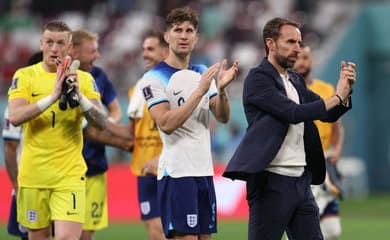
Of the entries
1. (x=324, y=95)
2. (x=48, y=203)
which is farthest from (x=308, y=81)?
(x=48, y=203)

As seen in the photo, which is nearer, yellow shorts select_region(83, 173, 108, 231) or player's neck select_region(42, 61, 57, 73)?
player's neck select_region(42, 61, 57, 73)

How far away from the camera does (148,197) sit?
11820 millimetres

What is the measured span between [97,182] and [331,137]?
9.42ft

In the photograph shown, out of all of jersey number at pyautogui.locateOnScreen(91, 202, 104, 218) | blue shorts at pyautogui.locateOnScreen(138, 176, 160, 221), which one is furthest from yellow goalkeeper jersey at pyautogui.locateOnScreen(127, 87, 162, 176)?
jersey number at pyautogui.locateOnScreen(91, 202, 104, 218)

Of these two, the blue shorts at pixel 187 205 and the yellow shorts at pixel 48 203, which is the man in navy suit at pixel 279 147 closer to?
the blue shorts at pixel 187 205

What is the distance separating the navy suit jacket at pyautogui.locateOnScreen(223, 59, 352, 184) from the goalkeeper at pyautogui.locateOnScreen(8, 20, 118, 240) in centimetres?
172

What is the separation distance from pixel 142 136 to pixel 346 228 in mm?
6794

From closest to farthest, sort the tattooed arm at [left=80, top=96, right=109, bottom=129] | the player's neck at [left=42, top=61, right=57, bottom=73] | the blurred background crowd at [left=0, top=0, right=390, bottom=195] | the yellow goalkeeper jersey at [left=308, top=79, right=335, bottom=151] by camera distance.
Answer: the tattooed arm at [left=80, top=96, right=109, bottom=129] < the player's neck at [left=42, top=61, right=57, bottom=73] < the yellow goalkeeper jersey at [left=308, top=79, right=335, bottom=151] < the blurred background crowd at [left=0, top=0, right=390, bottom=195]

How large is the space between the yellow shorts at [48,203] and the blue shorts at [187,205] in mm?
912

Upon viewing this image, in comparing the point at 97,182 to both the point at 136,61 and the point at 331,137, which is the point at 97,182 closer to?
the point at 331,137

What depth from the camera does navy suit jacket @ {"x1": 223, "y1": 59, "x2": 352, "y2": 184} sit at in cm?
869

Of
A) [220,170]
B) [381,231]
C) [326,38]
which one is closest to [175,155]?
[381,231]

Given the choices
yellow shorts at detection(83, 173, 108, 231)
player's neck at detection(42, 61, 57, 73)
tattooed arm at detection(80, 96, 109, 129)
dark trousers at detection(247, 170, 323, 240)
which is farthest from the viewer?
yellow shorts at detection(83, 173, 108, 231)

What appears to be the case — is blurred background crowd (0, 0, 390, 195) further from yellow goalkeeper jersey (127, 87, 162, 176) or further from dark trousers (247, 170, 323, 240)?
dark trousers (247, 170, 323, 240)
